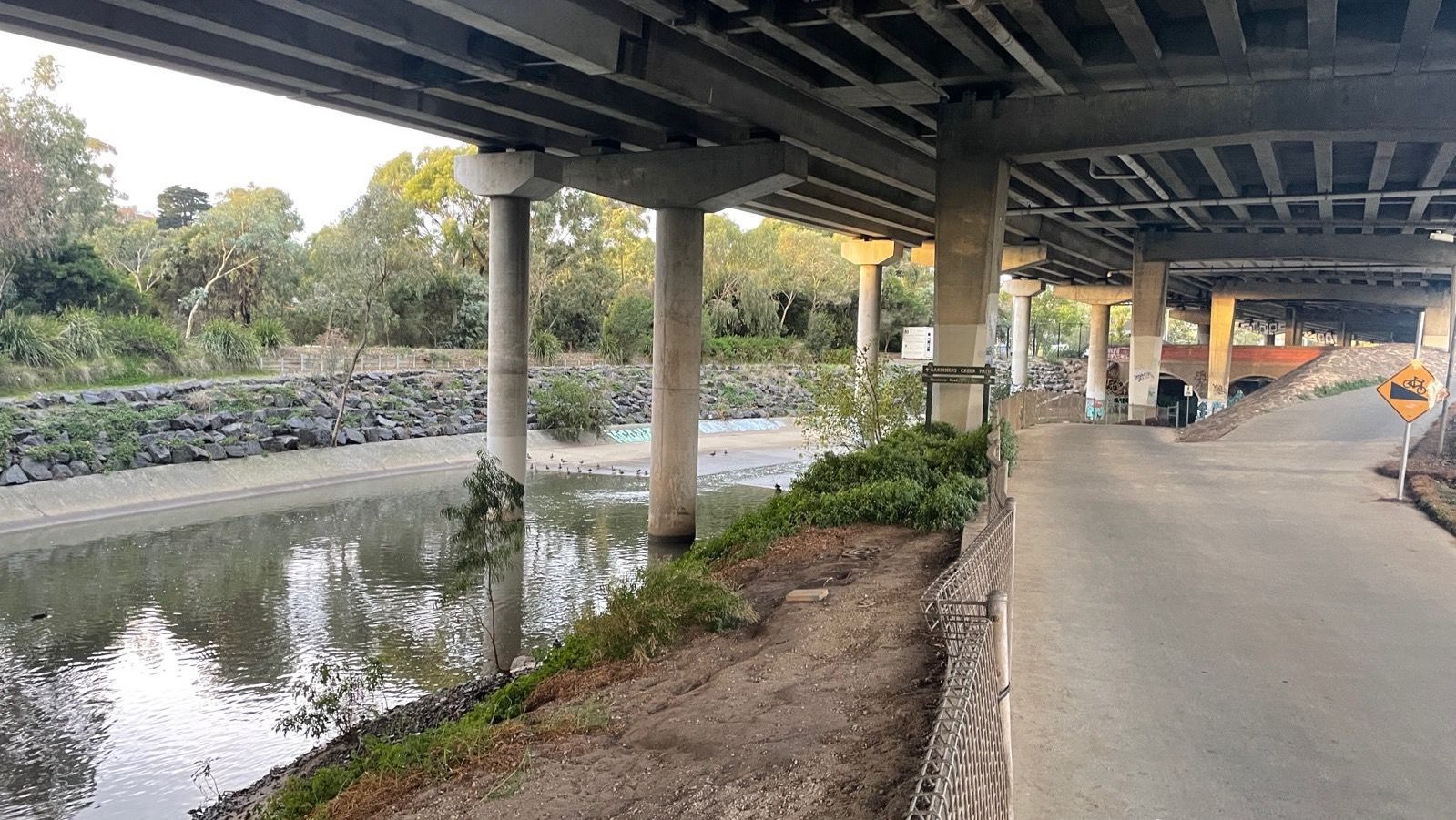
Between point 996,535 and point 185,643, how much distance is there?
11892 millimetres

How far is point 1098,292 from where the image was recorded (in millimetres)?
65938

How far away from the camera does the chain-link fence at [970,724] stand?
3559mm

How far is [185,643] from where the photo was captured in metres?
14.1

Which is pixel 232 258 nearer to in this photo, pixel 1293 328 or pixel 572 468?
pixel 572 468

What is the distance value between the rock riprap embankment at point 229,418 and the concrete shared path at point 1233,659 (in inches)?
653

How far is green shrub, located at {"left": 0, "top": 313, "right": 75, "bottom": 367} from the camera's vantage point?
29203 mm

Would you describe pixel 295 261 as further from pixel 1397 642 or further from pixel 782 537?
pixel 1397 642

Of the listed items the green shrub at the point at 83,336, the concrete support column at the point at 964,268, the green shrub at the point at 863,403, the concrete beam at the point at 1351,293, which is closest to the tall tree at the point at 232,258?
the green shrub at the point at 83,336

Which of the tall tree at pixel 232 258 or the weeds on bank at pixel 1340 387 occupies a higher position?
the tall tree at pixel 232 258

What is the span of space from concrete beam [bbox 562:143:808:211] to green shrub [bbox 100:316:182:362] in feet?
62.0

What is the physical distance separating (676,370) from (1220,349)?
58.3 m

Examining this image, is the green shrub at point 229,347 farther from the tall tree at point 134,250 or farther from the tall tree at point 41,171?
the tall tree at point 134,250

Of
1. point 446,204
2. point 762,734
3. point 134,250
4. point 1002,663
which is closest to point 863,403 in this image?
point 762,734

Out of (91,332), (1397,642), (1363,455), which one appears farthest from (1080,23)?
(91,332)
